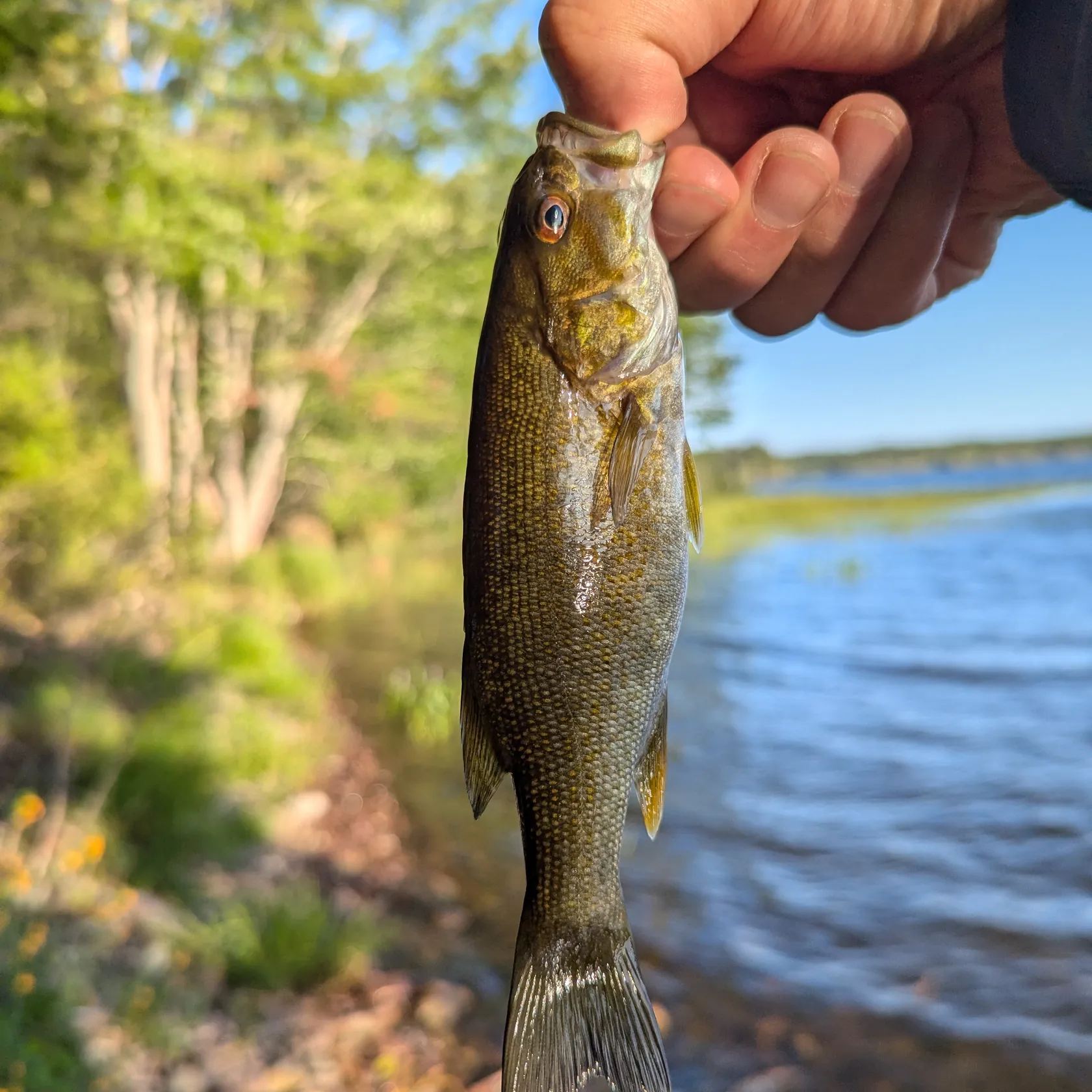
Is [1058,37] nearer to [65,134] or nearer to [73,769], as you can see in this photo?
[65,134]

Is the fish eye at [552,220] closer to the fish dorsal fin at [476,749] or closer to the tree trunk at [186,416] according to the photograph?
the fish dorsal fin at [476,749]

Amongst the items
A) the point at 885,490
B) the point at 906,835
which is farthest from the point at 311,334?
the point at 885,490

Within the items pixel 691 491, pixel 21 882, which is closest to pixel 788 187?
pixel 691 491

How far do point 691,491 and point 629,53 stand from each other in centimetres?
100

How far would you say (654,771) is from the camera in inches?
81.2

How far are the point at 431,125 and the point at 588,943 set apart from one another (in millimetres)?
16389

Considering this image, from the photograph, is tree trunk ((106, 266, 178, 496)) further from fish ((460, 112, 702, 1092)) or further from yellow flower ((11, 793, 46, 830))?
fish ((460, 112, 702, 1092))

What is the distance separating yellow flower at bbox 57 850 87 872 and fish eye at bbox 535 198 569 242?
4.05 meters

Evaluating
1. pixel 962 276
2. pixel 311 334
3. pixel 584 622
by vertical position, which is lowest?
pixel 584 622

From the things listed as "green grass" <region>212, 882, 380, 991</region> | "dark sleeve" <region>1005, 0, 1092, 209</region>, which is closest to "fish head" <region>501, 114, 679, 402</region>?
"dark sleeve" <region>1005, 0, 1092, 209</region>

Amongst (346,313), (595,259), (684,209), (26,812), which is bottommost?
(26,812)

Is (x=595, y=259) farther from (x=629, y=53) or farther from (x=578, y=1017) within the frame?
(x=578, y=1017)

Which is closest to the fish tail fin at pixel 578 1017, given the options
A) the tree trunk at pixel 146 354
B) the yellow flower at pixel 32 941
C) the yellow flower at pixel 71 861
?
the yellow flower at pixel 32 941

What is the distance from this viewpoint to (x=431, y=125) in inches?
627
